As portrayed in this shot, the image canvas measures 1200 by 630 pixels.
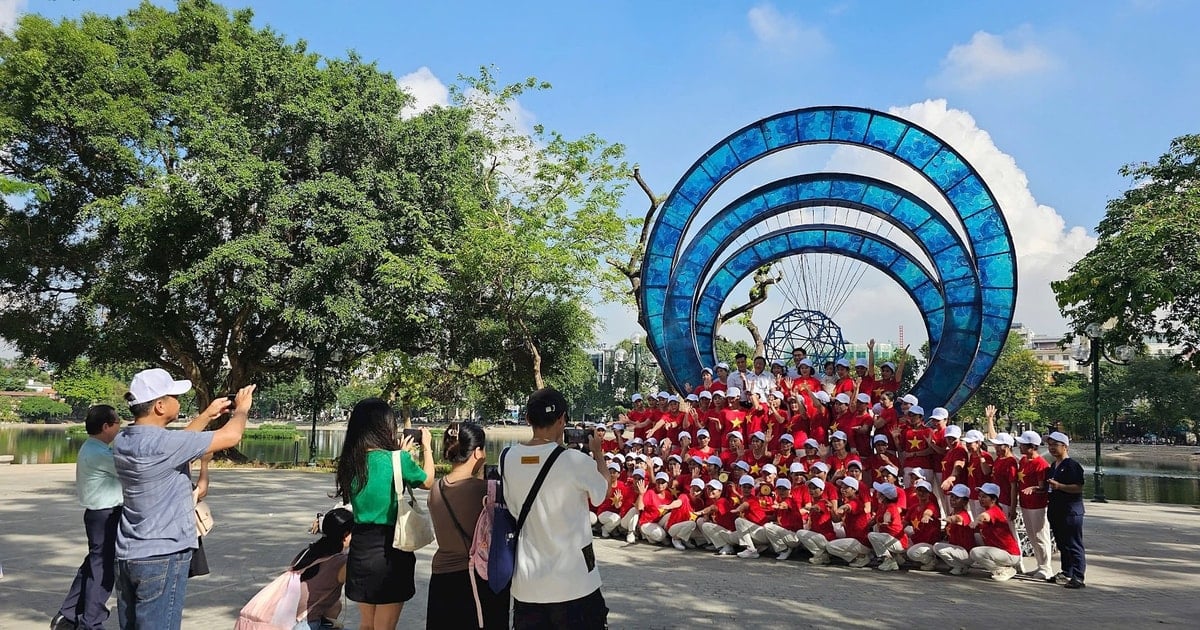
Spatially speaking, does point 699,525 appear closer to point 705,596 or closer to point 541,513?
point 705,596

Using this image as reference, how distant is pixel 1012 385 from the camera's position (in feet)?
188

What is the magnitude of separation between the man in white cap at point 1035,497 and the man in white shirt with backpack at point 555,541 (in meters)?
6.31

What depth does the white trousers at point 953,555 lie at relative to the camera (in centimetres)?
771

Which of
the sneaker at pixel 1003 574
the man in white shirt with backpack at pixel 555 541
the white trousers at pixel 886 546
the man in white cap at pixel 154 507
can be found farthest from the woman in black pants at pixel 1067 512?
the man in white cap at pixel 154 507

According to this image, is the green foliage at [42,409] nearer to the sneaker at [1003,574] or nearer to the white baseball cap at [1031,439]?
→ the sneaker at [1003,574]

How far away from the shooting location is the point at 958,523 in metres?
7.82

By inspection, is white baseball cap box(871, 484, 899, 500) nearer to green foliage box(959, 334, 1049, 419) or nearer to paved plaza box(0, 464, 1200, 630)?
paved plaza box(0, 464, 1200, 630)

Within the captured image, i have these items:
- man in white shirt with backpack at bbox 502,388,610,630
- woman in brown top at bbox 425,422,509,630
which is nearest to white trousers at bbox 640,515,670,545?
woman in brown top at bbox 425,422,509,630

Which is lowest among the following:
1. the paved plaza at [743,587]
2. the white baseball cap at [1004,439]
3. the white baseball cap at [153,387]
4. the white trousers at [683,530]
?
the paved plaza at [743,587]

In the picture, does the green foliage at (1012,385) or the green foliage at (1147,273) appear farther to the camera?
the green foliage at (1012,385)

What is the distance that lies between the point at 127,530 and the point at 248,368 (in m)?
21.5

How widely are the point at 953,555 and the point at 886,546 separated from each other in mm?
653

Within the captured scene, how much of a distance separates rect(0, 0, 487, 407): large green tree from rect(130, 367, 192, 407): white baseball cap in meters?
14.5

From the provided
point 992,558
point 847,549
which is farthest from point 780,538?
point 992,558
